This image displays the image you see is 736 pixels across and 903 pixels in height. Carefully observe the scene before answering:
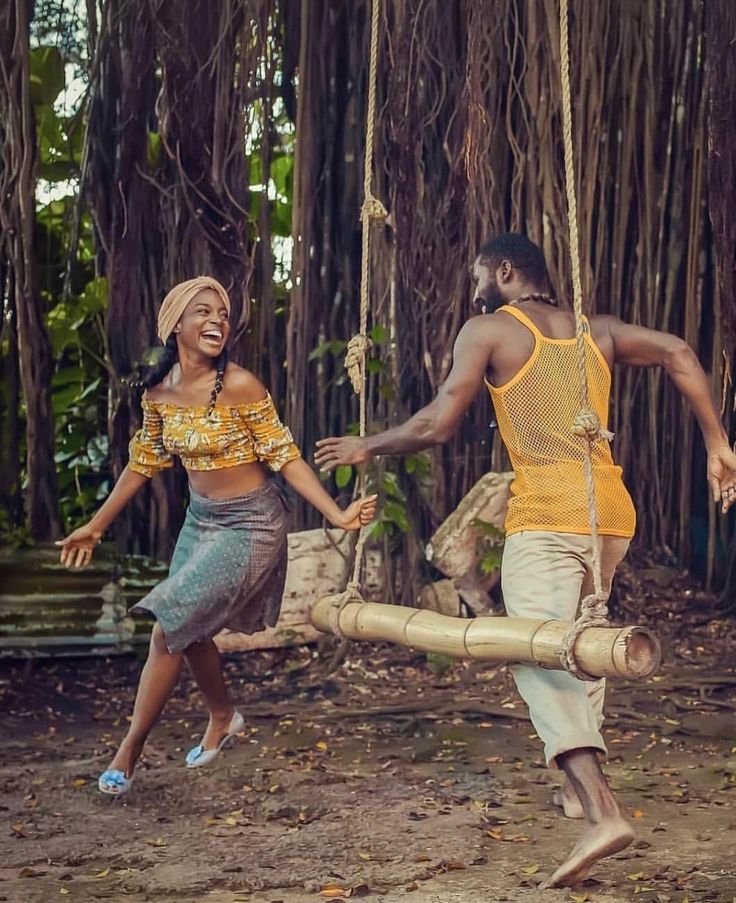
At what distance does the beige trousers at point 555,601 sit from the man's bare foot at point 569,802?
261 mm

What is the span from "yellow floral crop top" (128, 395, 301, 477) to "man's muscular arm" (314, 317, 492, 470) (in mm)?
432

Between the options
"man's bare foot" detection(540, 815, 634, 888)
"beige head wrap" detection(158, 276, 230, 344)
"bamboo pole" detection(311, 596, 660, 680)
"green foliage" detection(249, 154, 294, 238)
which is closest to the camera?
"bamboo pole" detection(311, 596, 660, 680)

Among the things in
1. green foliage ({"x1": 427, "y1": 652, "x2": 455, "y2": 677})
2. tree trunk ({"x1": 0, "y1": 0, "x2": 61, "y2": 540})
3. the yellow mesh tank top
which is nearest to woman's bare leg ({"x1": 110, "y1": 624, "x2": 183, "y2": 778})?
the yellow mesh tank top

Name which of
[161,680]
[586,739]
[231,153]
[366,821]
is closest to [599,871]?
[586,739]

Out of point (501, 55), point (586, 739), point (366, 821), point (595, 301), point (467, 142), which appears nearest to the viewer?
point (586, 739)

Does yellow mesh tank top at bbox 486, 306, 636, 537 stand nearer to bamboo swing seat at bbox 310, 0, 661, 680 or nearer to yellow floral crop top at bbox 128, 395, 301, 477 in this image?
bamboo swing seat at bbox 310, 0, 661, 680

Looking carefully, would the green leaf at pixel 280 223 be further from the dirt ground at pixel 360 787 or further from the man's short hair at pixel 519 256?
the man's short hair at pixel 519 256

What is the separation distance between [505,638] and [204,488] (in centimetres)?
116

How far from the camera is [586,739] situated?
10.4 feet

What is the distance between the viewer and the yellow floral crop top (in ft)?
12.7

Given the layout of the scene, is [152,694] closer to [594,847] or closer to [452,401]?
[452,401]

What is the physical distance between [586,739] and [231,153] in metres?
3.05

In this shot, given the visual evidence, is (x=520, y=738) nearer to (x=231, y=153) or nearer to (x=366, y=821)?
(x=366, y=821)

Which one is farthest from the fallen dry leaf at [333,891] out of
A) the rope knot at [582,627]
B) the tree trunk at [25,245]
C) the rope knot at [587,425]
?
the tree trunk at [25,245]
